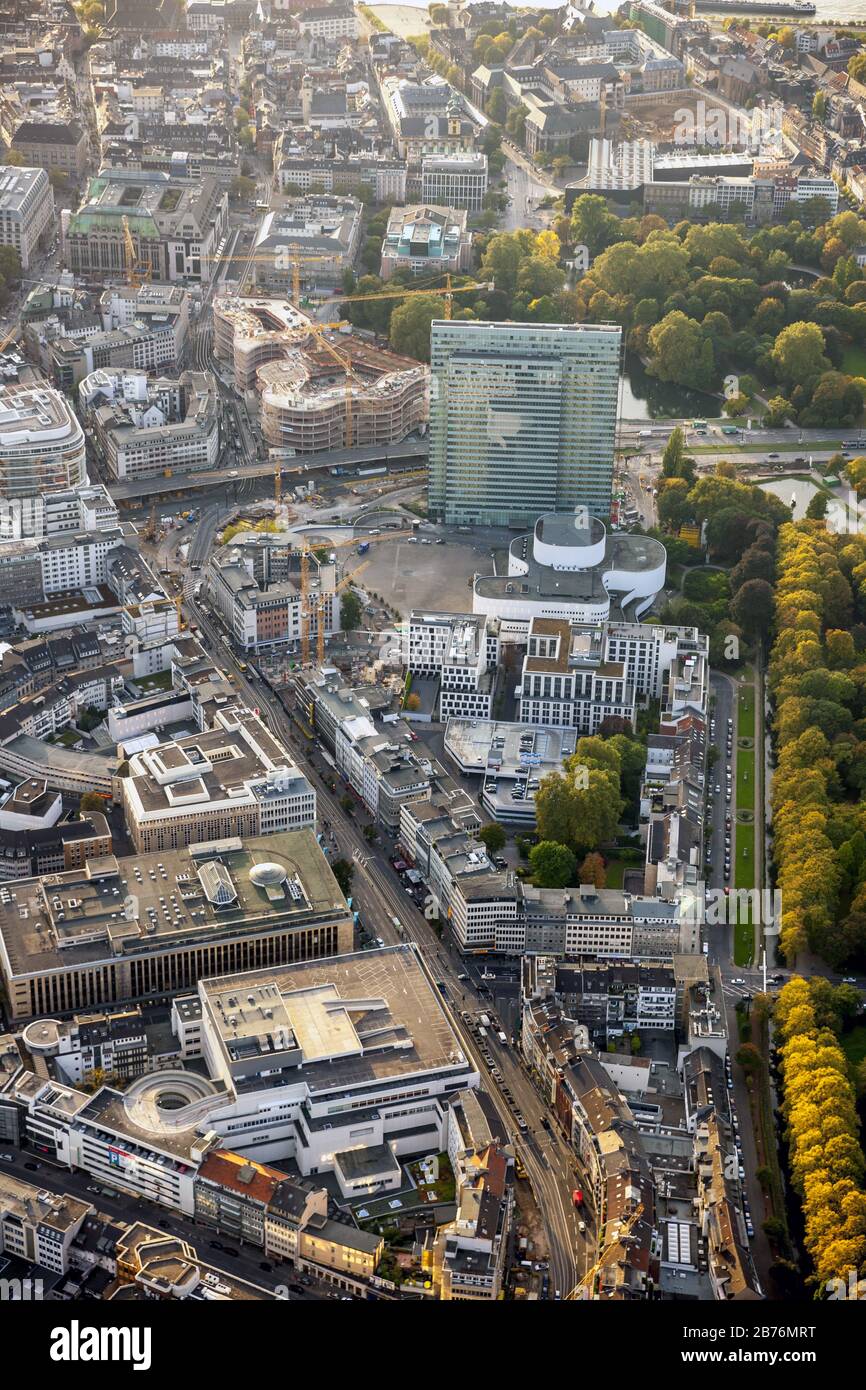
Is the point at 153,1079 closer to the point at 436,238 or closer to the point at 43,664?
the point at 43,664

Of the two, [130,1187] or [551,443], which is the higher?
[551,443]

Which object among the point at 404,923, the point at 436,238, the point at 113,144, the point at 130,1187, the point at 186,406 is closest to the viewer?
the point at 130,1187

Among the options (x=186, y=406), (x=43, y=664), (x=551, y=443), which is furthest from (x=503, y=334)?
(x=43, y=664)

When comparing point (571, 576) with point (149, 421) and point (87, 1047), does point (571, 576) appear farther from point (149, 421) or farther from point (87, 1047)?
point (87, 1047)

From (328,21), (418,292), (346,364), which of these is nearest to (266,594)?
(346,364)

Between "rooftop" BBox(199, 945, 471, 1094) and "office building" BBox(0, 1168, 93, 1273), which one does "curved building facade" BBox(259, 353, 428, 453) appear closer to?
"rooftop" BBox(199, 945, 471, 1094)

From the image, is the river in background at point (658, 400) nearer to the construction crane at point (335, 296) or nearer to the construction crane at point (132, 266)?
the construction crane at point (335, 296)

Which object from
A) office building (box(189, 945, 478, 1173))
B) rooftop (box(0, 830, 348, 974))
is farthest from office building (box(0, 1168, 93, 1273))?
rooftop (box(0, 830, 348, 974))
